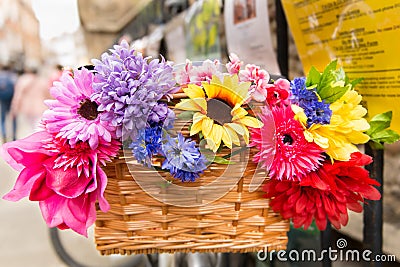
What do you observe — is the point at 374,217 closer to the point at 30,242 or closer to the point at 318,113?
the point at 318,113

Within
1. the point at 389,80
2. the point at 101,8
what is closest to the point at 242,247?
the point at 389,80

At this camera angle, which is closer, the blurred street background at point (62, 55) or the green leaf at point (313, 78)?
the green leaf at point (313, 78)

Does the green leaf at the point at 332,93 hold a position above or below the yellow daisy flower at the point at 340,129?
above

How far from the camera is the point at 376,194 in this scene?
0.43 m

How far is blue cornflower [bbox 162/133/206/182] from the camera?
0.38m

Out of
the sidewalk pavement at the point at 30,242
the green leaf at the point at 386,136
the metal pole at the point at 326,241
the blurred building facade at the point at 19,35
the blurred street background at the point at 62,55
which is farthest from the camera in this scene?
the blurred building facade at the point at 19,35

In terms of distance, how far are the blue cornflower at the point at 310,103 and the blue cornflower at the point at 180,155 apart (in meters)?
0.14

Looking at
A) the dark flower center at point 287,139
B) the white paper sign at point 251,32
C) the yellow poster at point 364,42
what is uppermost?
the white paper sign at point 251,32

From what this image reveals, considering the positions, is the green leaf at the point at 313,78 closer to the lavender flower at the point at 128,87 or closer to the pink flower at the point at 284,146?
the pink flower at the point at 284,146

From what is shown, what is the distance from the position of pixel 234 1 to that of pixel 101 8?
3364 mm

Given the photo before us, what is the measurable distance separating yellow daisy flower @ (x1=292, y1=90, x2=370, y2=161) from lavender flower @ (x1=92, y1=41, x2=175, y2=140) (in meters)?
0.16

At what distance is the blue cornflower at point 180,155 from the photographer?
38 centimetres

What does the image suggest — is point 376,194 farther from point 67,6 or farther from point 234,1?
point 67,6

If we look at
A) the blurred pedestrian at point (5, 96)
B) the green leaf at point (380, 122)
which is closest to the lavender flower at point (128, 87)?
the green leaf at point (380, 122)
